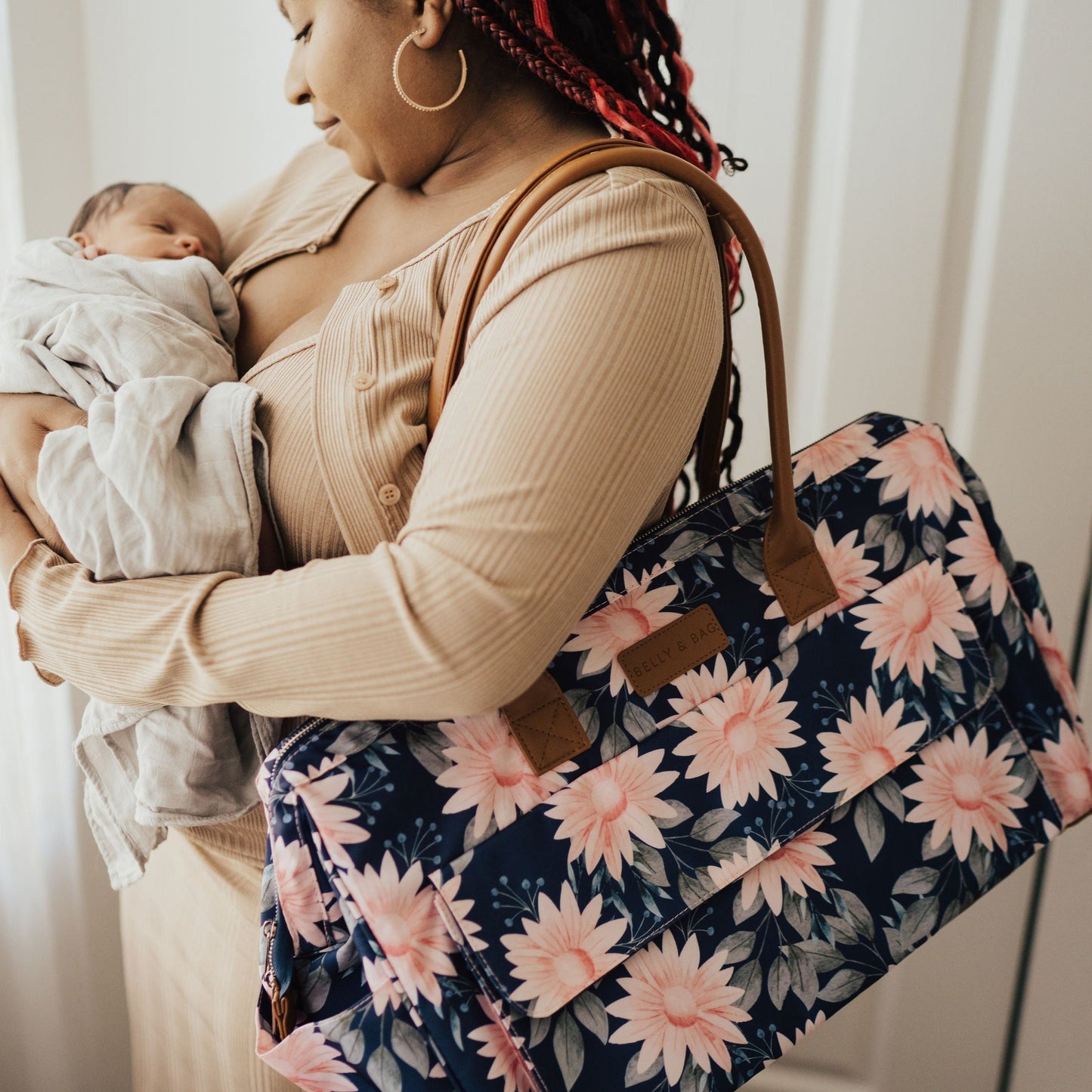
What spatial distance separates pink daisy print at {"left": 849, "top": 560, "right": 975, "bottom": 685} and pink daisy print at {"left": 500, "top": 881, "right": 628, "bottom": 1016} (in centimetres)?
33

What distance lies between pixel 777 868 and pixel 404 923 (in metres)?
0.31

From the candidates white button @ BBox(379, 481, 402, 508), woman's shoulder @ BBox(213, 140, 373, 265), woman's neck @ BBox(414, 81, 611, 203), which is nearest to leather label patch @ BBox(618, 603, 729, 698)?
white button @ BBox(379, 481, 402, 508)

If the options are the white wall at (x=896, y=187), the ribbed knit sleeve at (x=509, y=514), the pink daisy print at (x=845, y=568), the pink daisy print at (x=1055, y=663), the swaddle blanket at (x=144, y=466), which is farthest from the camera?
the white wall at (x=896, y=187)

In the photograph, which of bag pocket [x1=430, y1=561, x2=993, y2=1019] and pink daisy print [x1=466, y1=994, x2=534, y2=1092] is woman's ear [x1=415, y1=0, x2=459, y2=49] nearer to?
bag pocket [x1=430, y1=561, x2=993, y2=1019]

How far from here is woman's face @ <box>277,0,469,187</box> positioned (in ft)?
2.44

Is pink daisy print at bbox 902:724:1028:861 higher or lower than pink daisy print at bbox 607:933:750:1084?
higher

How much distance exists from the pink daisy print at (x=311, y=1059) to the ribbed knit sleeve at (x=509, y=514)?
24 centimetres

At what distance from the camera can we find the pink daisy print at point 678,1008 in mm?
683

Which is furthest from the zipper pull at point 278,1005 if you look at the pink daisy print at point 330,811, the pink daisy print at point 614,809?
the pink daisy print at point 614,809

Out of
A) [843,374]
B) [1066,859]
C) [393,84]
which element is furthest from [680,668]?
[1066,859]

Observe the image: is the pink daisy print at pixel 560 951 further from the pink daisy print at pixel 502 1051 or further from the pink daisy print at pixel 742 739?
the pink daisy print at pixel 742 739

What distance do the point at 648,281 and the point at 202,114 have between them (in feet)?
3.40

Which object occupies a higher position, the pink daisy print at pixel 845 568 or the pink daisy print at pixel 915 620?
the pink daisy print at pixel 845 568

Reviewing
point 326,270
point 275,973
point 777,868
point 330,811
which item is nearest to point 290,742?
point 330,811
